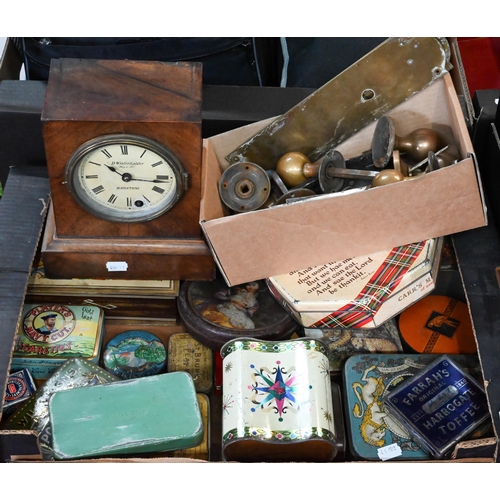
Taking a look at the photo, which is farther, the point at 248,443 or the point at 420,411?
the point at 420,411

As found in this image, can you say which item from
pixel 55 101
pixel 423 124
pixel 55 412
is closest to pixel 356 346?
pixel 423 124

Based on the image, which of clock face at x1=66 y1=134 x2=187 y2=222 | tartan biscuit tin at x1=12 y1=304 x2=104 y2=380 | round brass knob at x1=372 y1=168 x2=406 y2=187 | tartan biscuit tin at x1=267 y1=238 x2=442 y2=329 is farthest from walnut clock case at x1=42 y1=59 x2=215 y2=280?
round brass knob at x1=372 y1=168 x2=406 y2=187

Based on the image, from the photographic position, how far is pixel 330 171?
1660 millimetres

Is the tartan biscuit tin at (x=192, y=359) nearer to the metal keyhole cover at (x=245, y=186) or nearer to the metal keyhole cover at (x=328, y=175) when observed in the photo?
the metal keyhole cover at (x=245, y=186)

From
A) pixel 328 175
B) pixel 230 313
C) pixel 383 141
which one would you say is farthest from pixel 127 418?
pixel 383 141

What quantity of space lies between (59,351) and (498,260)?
3.39 feet

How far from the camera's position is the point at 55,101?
1.42 m

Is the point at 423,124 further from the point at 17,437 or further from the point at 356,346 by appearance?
the point at 17,437

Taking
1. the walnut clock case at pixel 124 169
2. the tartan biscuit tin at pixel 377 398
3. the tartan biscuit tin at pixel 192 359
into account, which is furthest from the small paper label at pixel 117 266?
the tartan biscuit tin at pixel 377 398

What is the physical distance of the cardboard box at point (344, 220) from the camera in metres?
1.46

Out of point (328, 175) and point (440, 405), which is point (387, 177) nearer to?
point (328, 175)

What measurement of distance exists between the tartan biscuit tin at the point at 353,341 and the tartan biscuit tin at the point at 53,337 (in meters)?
0.51

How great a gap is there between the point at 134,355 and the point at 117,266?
0.23 m

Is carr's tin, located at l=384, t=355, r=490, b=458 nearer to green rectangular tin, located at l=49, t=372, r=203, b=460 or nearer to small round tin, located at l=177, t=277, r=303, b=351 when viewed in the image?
small round tin, located at l=177, t=277, r=303, b=351
